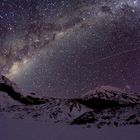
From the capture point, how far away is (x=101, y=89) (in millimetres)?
25547

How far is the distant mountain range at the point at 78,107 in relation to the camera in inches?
763

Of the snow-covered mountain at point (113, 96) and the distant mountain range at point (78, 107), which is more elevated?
the snow-covered mountain at point (113, 96)

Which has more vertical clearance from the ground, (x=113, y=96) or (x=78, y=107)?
(x=113, y=96)

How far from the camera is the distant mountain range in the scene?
63.6 feet

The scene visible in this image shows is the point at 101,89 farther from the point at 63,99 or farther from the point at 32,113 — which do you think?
the point at 32,113

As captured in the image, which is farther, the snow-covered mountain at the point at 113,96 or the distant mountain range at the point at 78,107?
the snow-covered mountain at the point at 113,96

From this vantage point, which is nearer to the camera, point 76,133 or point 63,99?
point 76,133

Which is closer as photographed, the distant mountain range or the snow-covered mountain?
the distant mountain range

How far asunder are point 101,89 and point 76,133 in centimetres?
817

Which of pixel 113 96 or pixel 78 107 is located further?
pixel 113 96

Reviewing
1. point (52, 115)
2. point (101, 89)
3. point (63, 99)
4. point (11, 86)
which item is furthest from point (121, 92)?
point (11, 86)

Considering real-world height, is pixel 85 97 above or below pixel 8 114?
above

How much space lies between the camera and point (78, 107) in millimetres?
21438

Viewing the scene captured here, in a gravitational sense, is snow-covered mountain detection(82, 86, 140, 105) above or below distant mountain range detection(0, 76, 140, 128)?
above
